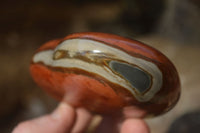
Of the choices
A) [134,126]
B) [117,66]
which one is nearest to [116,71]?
[117,66]

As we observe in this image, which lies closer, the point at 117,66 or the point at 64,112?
the point at 117,66

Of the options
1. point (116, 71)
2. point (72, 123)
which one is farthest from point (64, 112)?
point (116, 71)

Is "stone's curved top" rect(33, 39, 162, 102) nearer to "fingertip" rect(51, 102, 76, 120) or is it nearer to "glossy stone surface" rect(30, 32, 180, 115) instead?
"glossy stone surface" rect(30, 32, 180, 115)

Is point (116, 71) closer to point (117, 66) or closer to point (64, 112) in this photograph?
point (117, 66)

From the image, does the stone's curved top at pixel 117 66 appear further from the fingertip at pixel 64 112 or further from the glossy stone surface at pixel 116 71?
the fingertip at pixel 64 112
